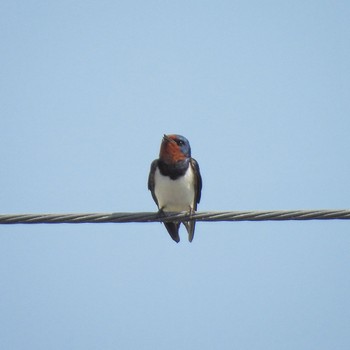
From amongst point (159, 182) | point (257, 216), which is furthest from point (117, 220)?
point (159, 182)

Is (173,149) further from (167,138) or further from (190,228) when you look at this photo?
(190,228)

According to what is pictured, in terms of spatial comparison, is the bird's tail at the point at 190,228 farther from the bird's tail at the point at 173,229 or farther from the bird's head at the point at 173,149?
the bird's head at the point at 173,149

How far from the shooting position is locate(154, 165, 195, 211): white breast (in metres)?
6.95

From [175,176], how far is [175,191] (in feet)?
0.47

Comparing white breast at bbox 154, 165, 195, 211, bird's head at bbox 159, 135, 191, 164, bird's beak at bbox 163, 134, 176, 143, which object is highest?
bird's beak at bbox 163, 134, 176, 143

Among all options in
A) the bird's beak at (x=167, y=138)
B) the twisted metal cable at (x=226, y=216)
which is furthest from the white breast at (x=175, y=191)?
the twisted metal cable at (x=226, y=216)

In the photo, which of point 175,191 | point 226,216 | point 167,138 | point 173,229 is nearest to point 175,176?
point 175,191

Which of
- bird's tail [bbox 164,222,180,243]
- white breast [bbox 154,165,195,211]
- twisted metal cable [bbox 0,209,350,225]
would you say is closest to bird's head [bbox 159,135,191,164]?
white breast [bbox 154,165,195,211]

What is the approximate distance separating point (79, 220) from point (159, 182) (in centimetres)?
231

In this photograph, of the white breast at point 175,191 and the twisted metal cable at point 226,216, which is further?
the white breast at point 175,191

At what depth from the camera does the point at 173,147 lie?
7.00 m

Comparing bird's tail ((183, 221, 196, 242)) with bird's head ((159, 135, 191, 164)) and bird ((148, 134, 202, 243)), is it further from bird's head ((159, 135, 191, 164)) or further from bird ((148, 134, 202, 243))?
bird's head ((159, 135, 191, 164))

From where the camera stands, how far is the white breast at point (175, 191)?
22.8 ft

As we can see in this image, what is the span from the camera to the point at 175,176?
22.9ft
